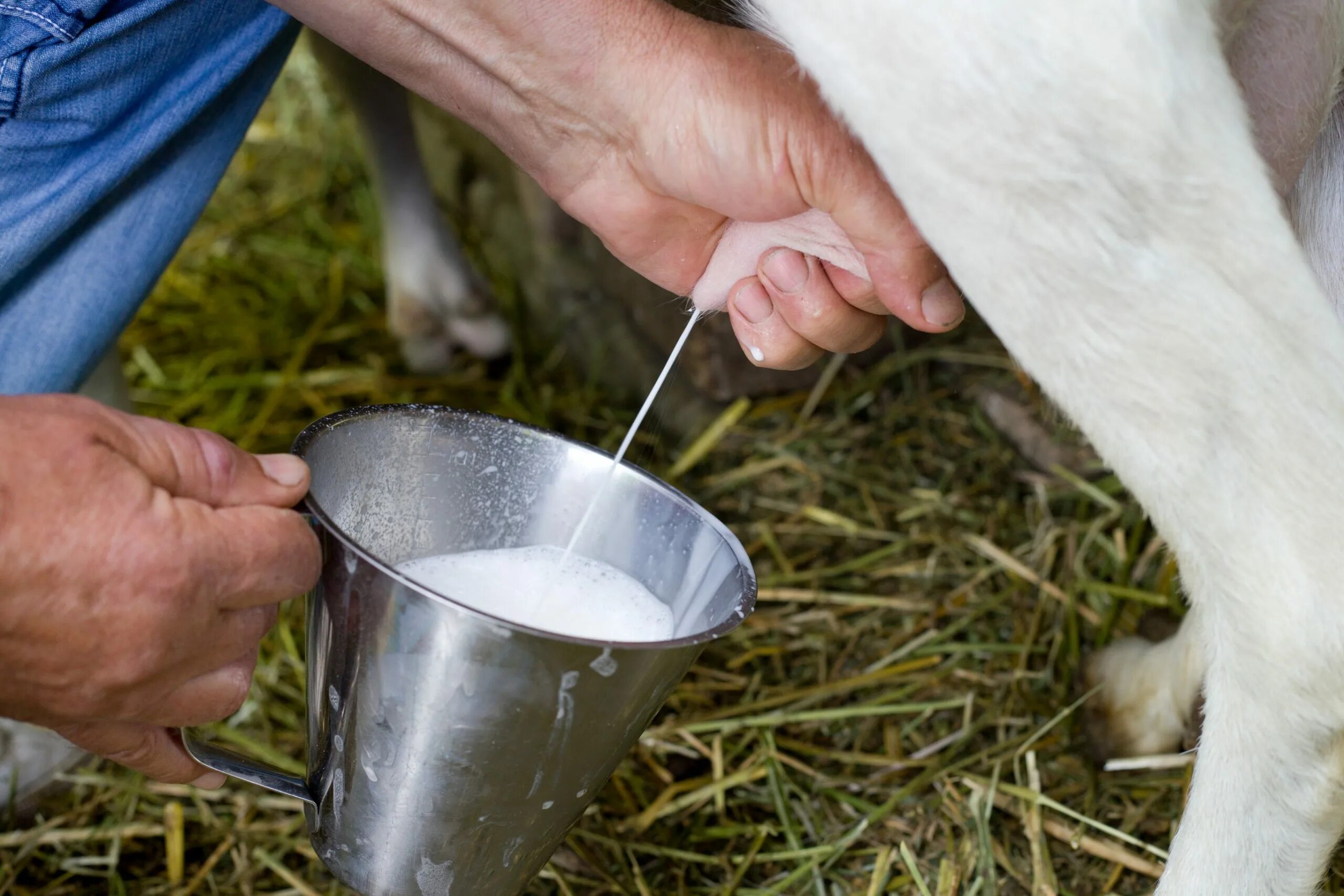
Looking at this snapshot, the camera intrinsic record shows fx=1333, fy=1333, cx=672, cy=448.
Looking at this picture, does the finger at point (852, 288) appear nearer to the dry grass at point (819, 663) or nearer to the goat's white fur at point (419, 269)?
the dry grass at point (819, 663)

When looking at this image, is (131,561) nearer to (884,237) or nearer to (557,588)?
(557,588)

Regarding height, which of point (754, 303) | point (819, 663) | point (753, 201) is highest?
point (753, 201)

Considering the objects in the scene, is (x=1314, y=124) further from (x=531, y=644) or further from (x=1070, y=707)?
(x=531, y=644)

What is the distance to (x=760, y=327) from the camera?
123cm

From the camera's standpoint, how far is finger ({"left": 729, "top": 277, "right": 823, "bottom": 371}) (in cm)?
122

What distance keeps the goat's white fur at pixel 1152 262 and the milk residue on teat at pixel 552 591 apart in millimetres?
344

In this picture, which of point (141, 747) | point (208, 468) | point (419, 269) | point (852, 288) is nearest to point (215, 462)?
point (208, 468)

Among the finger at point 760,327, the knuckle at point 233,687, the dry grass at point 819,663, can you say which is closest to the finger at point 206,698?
the knuckle at point 233,687

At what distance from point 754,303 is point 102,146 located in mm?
613

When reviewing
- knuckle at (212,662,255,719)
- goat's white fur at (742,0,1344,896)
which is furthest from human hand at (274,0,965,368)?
knuckle at (212,662,255,719)

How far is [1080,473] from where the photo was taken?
1.78 m

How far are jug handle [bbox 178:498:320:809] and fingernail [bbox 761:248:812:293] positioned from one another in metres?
0.58

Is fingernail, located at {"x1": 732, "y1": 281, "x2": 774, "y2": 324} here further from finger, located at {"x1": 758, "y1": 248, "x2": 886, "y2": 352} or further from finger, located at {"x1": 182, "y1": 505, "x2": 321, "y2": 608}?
finger, located at {"x1": 182, "y1": 505, "x2": 321, "y2": 608}

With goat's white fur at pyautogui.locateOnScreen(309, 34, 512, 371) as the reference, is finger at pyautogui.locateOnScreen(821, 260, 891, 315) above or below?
above
